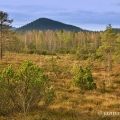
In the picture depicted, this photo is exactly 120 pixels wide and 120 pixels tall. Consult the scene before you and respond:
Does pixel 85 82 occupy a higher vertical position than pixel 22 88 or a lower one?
lower

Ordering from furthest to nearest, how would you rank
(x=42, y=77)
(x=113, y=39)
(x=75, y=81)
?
(x=113, y=39), (x=75, y=81), (x=42, y=77)

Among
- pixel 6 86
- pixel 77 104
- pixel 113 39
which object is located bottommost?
pixel 77 104

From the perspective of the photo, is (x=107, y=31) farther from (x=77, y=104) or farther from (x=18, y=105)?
(x=18, y=105)

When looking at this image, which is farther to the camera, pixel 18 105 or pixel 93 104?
pixel 93 104

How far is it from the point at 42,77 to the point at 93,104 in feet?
12.0

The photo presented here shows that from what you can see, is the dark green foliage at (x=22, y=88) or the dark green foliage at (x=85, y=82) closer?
the dark green foliage at (x=22, y=88)

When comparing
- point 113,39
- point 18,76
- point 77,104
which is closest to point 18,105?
point 18,76

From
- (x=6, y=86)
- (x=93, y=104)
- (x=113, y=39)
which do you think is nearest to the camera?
(x=6, y=86)

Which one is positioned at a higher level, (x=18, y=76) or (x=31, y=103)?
(x=18, y=76)

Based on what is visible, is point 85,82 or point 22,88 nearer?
point 22,88

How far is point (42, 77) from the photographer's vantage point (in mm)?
10727

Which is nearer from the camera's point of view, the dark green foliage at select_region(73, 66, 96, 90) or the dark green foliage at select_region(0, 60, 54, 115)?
the dark green foliage at select_region(0, 60, 54, 115)

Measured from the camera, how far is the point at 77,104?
1245 centimetres

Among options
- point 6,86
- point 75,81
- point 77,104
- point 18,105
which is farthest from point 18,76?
point 75,81
